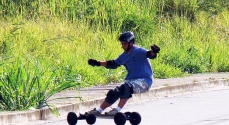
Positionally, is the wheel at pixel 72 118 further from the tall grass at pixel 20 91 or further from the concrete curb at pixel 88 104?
the tall grass at pixel 20 91

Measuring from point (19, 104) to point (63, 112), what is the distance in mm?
868

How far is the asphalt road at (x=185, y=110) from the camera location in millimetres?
12531

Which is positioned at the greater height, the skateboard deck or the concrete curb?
the skateboard deck

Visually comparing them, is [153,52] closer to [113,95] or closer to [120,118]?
[113,95]

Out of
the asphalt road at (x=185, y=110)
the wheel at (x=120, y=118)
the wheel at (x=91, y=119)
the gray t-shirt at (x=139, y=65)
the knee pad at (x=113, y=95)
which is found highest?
the gray t-shirt at (x=139, y=65)

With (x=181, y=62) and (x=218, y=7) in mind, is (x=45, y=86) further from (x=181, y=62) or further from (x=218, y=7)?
(x=218, y=7)

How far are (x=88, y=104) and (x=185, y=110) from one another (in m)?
1.79

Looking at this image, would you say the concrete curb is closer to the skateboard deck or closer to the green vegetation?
the green vegetation

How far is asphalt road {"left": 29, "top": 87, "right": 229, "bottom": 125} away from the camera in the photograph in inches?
493

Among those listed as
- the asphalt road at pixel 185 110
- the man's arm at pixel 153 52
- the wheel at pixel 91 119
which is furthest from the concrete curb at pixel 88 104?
the man's arm at pixel 153 52

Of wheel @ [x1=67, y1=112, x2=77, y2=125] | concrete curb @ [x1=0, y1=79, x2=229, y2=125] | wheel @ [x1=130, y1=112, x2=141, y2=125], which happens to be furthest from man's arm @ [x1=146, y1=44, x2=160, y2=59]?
concrete curb @ [x1=0, y1=79, x2=229, y2=125]

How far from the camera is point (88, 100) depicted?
47.3ft

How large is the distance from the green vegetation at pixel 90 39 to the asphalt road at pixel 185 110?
1.38m

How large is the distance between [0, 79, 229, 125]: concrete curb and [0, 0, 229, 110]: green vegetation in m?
0.30
